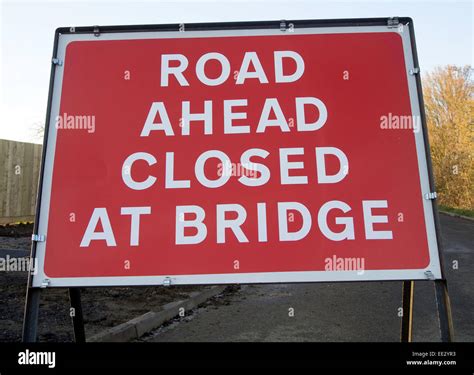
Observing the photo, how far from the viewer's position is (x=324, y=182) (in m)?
2.31

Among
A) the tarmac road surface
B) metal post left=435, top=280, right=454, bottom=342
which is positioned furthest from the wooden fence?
metal post left=435, top=280, right=454, bottom=342

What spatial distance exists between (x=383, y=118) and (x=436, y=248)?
30.6 inches

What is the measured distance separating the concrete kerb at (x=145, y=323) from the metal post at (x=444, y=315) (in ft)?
9.52

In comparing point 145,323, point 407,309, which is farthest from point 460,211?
point 407,309

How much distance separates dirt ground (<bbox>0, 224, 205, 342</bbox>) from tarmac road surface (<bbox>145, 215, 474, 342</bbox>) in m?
0.50

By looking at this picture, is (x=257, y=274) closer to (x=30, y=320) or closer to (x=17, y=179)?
(x=30, y=320)

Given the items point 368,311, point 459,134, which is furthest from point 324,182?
point 459,134

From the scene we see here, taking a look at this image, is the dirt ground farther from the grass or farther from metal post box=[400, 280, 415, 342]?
the grass

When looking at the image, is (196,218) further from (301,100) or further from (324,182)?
(301,100)

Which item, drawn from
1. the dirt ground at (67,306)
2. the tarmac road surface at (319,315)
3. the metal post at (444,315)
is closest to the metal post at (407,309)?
the metal post at (444,315)

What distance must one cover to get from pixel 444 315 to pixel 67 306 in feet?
13.6

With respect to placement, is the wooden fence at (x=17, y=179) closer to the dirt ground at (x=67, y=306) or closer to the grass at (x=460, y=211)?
the dirt ground at (x=67, y=306)

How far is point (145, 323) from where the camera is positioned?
14.6 feet

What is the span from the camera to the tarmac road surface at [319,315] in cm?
436
